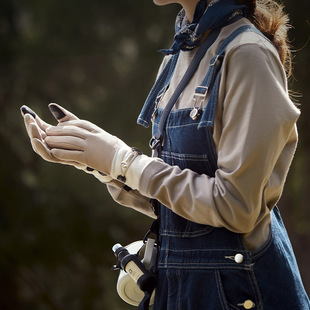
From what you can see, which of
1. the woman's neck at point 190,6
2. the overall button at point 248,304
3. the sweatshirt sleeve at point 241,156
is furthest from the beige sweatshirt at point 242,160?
the woman's neck at point 190,6

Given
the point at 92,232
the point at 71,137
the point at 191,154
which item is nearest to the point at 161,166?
the point at 191,154

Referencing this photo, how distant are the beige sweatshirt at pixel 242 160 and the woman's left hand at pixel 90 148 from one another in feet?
0.14

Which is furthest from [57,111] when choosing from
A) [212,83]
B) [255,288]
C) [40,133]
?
[255,288]

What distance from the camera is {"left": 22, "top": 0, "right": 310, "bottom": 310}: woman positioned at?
107 centimetres

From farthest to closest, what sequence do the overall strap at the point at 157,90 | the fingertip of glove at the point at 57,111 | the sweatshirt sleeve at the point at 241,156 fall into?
1. the overall strap at the point at 157,90
2. the fingertip of glove at the point at 57,111
3. the sweatshirt sleeve at the point at 241,156

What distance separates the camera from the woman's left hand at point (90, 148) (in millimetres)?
1187

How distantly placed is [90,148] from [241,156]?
1.09ft

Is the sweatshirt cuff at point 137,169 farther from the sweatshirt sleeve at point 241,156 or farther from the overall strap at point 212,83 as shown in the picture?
the overall strap at point 212,83

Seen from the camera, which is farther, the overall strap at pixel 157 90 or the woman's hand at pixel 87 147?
the overall strap at pixel 157 90

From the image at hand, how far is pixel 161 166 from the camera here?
116 cm

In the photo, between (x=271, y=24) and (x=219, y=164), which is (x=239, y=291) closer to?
(x=219, y=164)

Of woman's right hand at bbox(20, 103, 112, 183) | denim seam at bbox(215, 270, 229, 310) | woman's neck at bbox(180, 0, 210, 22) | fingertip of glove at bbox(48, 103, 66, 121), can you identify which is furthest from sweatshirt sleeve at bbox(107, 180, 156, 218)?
woman's neck at bbox(180, 0, 210, 22)

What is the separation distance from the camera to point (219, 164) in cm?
111

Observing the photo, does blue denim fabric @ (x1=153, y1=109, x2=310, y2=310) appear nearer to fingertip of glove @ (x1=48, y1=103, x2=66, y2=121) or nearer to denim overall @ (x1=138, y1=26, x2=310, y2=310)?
denim overall @ (x1=138, y1=26, x2=310, y2=310)
